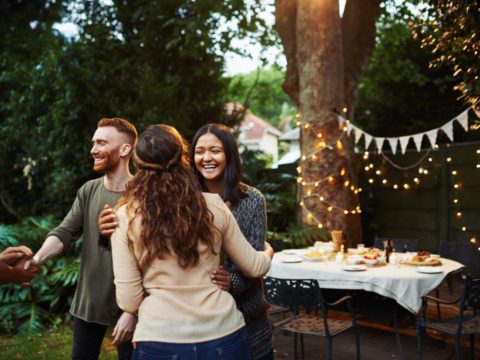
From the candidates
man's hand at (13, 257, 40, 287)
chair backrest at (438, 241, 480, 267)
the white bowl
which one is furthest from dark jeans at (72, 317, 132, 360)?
chair backrest at (438, 241, 480, 267)

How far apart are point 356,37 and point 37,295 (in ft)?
22.6

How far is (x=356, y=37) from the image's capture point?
31.8 feet

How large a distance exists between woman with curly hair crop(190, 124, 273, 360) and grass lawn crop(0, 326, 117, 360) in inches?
120

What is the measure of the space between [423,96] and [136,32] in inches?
346

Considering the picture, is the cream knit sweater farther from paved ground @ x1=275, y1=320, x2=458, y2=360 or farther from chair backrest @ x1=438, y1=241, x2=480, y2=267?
chair backrest @ x1=438, y1=241, x2=480, y2=267

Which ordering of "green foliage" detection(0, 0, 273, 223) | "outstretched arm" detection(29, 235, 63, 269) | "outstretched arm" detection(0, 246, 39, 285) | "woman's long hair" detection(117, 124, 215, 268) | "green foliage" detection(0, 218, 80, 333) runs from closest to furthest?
1. "woman's long hair" detection(117, 124, 215, 268)
2. "outstretched arm" detection(0, 246, 39, 285)
3. "outstretched arm" detection(29, 235, 63, 269)
4. "green foliage" detection(0, 218, 80, 333)
5. "green foliage" detection(0, 0, 273, 223)

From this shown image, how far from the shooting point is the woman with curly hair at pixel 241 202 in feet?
8.75

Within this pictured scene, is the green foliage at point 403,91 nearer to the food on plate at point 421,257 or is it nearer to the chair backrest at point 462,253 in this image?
the chair backrest at point 462,253

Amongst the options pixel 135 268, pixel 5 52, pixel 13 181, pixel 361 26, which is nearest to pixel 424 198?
pixel 361 26

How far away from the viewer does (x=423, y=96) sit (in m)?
15.2

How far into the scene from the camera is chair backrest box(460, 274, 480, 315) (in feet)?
14.4

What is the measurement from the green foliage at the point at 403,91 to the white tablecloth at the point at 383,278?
1014 cm

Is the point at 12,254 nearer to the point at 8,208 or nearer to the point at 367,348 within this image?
the point at 367,348

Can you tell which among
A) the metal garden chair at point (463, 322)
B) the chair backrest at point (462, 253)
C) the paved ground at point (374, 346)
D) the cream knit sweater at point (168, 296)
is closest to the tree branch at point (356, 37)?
the chair backrest at point (462, 253)
